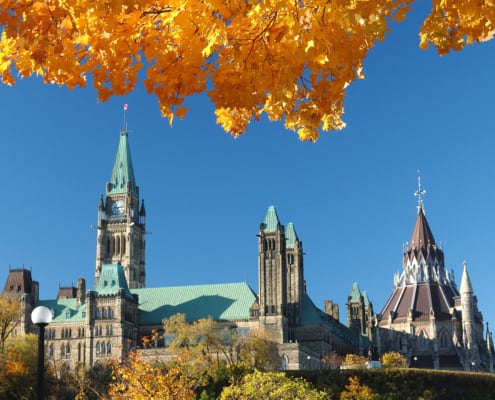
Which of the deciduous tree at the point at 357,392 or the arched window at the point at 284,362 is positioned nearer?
the deciduous tree at the point at 357,392

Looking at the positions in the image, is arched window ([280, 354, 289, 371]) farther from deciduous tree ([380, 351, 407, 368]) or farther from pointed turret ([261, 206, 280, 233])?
pointed turret ([261, 206, 280, 233])

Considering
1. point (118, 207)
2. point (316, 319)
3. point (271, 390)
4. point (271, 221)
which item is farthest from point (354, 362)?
point (271, 390)

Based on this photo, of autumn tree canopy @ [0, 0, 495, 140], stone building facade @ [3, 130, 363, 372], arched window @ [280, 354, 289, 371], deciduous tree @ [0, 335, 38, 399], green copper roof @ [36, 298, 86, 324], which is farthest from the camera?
green copper roof @ [36, 298, 86, 324]

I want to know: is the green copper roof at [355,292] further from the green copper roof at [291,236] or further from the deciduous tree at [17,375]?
the deciduous tree at [17,375]

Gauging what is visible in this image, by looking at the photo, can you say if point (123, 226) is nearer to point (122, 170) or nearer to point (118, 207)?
point (118, 207)

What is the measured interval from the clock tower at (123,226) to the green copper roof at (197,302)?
54.8 ft

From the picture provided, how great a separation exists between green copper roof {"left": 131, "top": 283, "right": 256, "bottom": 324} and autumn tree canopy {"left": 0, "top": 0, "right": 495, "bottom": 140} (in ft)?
334

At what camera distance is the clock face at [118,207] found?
138 metres

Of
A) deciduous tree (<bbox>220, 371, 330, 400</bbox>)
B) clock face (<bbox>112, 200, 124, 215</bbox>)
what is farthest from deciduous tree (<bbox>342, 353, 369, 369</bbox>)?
deciduous tree (<bbox>220, 371, 330, 400</bbox>)

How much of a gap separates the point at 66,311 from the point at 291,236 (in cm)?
3434

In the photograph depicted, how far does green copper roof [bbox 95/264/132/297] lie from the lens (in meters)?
110

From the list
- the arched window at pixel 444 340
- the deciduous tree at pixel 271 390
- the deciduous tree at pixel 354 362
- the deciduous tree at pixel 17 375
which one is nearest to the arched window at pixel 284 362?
the deciduous tree at pixel 354 362

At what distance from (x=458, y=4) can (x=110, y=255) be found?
430ft

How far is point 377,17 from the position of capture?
7617 millimetres
